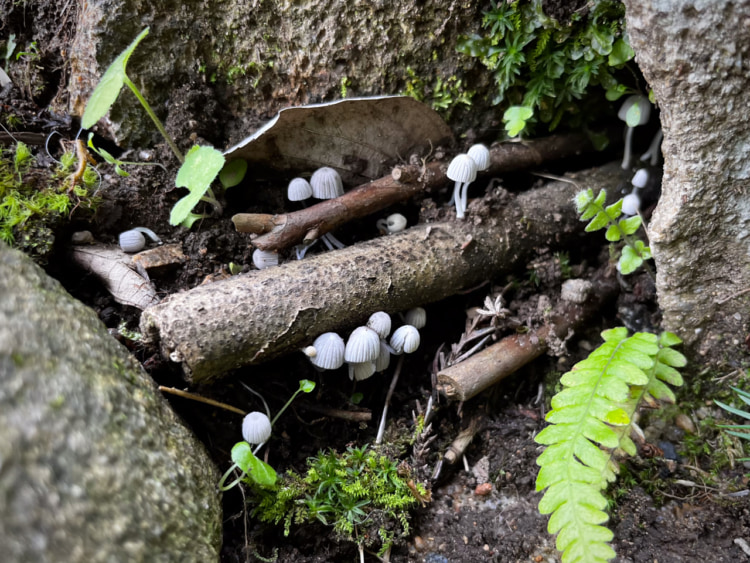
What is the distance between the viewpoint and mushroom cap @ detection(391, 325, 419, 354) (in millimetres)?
2479

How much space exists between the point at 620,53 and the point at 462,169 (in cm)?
92

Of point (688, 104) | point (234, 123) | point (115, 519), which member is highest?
point (688, 104)

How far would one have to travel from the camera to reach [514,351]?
2.57 meters

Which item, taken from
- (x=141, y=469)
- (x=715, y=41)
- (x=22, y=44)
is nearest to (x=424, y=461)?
(x=141, y=469)

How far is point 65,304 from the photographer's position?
1.68 m

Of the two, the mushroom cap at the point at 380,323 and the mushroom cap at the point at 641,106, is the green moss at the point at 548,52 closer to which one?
the mushroom cap at the point at 641,106

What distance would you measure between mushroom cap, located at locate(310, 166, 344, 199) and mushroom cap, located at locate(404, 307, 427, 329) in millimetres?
727

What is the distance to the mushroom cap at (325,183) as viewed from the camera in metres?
2.75

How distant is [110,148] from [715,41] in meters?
2.83

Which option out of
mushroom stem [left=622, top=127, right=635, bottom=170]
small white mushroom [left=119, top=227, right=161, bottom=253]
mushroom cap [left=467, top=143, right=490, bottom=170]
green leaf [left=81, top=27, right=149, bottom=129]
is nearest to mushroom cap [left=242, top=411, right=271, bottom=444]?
small white mushroom [left=119, top=227, right=161, bottom=253]

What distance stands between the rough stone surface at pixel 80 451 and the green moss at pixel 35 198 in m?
0.71

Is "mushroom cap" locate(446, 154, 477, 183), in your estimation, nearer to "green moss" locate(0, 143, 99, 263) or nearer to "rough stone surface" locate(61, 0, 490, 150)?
"rough stone surface" locate(61, 0, 490, 150)

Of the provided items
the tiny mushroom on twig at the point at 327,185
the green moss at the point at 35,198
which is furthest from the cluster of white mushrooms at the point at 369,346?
the green moss at the point at 35,198

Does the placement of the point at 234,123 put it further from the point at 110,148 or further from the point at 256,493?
the point at 256,493
